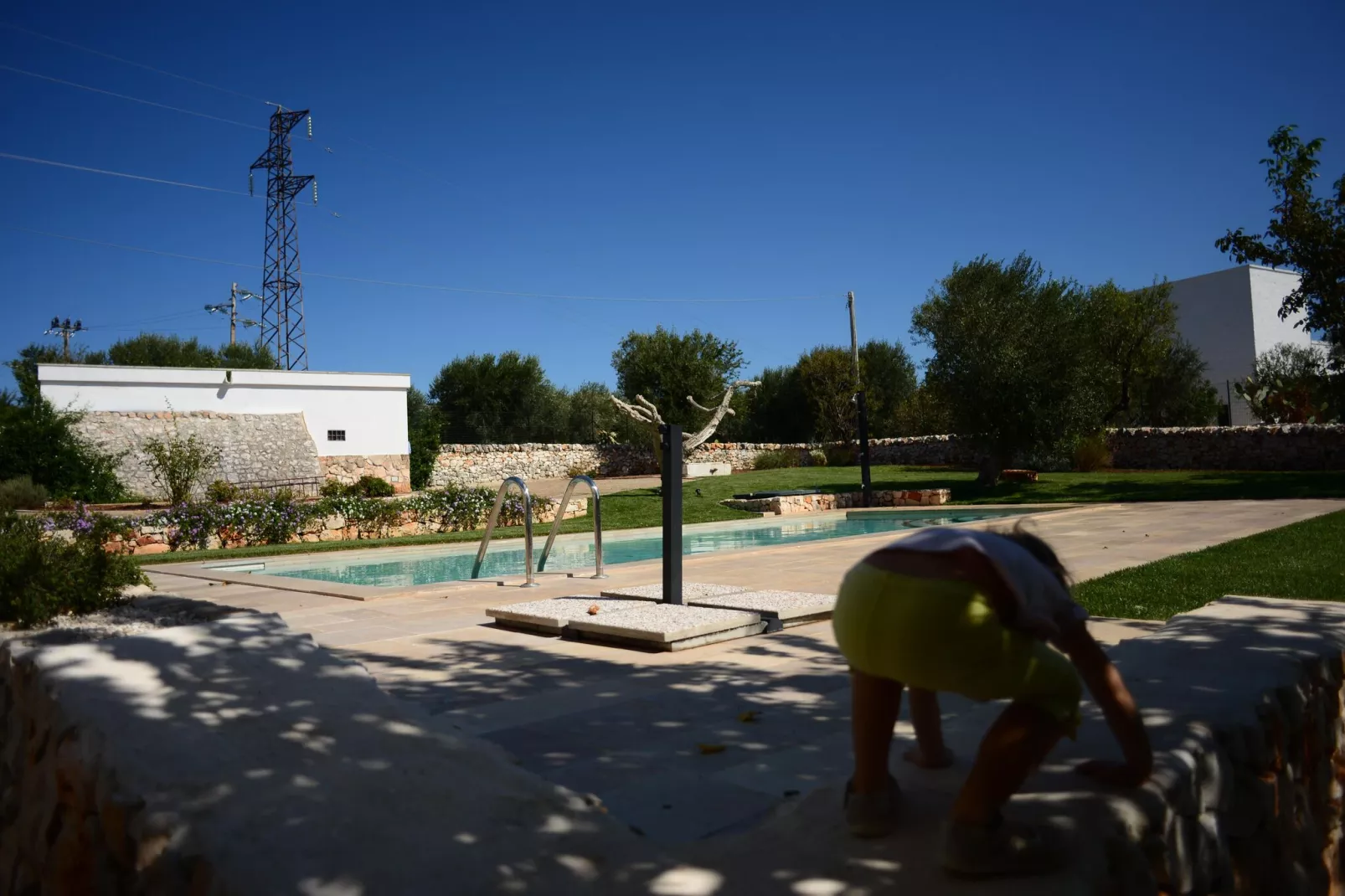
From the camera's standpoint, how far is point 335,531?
16.2 metres

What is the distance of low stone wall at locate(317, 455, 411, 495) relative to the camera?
93.1 ft

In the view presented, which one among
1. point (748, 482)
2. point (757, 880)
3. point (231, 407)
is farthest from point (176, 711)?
point (231, 407)

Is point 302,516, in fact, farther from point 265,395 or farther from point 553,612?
point 265,395

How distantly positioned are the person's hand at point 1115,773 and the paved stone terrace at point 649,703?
330 millimetres

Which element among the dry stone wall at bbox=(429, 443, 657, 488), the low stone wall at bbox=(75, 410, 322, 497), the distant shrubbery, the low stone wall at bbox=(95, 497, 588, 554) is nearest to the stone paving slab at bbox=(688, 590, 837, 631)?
the distant shrubbery

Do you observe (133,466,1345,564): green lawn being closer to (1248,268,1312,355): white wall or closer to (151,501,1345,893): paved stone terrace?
(151,501,1345,893): paved stone terrace

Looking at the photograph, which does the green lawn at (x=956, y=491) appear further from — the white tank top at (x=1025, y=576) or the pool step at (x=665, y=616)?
the white tank top at (x=1025, y=576)

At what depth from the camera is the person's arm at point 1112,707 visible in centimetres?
206

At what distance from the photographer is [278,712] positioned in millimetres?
2928

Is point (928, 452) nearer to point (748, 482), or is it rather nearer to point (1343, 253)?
point (748, 482)

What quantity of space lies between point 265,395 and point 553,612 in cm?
2474

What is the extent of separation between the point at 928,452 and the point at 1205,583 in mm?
24930

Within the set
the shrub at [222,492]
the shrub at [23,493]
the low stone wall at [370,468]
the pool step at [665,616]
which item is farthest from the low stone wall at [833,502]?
the shrub at [23,493]

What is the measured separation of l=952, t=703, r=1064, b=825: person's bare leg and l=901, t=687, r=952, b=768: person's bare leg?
369 millimetres
